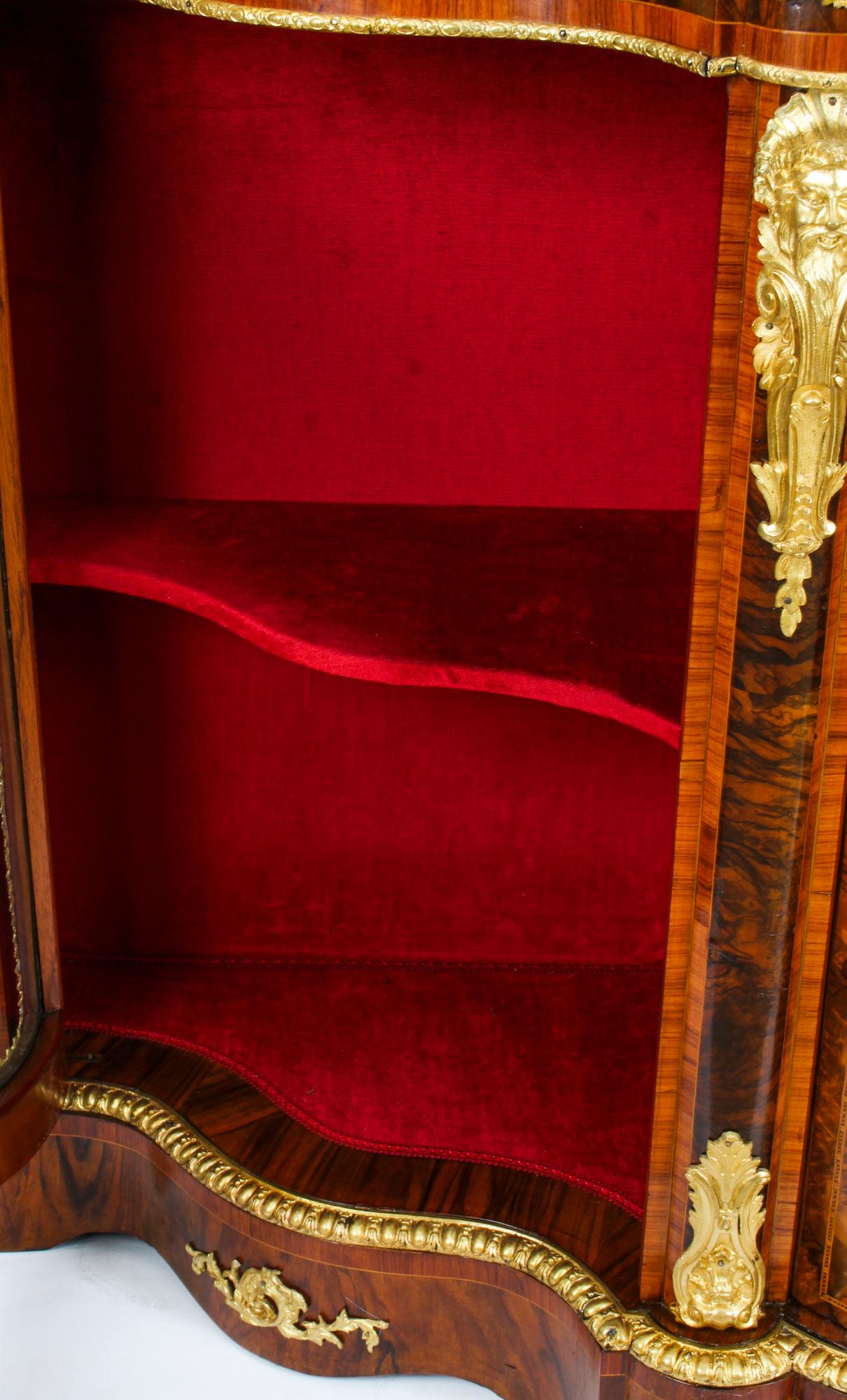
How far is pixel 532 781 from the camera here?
1.29 meters

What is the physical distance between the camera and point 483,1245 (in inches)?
37.7

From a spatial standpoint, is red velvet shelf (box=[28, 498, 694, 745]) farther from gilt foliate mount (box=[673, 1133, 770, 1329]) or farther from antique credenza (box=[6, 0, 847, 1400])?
gilt foliate mount (box=[673, 1133, 770, 1329])

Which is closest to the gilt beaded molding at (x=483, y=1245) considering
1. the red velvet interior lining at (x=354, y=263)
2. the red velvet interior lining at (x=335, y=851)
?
the red velvet interior lining at (x=335, y=851)

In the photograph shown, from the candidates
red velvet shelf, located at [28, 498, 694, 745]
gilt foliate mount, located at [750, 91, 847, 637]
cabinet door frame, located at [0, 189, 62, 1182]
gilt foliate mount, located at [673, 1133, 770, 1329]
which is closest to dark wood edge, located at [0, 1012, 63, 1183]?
cabinet door frame, located at [0, 189, 62, 1182]

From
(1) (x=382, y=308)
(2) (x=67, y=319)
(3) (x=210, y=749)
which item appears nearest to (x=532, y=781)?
(3) (x=210, y=749)

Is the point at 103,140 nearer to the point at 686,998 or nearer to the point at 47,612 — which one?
the point at 47,612

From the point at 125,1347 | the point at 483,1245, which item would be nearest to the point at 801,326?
the point at 483,1245

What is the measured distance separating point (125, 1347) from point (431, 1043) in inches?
13.8

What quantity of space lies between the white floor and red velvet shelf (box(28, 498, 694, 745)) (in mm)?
565

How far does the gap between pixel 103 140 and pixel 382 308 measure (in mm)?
280

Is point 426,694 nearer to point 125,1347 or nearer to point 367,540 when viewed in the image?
point 367,540

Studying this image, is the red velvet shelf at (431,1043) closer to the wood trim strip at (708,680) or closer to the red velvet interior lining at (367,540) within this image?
the red velvet interior lining at (367,540)

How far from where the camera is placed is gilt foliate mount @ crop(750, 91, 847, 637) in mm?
644

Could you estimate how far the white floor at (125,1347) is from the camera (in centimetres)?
101
